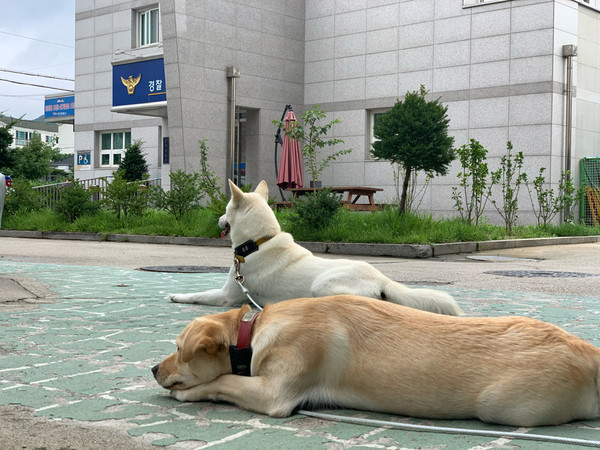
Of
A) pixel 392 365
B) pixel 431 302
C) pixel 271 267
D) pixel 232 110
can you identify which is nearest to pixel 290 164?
pixel 232 110

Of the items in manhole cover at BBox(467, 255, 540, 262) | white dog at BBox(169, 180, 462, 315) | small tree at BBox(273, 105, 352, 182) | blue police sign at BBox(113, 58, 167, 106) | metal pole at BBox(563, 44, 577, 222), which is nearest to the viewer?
white dog at BBox(169, 180, 462, 315)

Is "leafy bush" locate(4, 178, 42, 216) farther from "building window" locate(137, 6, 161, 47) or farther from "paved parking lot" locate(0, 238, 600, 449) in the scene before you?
"paved parking lot" locate(0, 238, 600, 449)

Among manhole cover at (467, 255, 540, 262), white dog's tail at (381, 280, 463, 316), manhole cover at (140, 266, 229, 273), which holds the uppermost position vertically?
white dog's tail at (381, 280, 463, 316)

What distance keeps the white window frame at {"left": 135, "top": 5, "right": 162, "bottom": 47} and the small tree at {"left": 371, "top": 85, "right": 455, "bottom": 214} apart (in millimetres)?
20003

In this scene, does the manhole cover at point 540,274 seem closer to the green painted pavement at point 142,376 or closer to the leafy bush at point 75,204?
the green painted pavement at point 142,376

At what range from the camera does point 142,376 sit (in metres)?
3.33

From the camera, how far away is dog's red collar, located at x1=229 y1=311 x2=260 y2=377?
2787 mm

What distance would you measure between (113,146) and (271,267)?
32562mm

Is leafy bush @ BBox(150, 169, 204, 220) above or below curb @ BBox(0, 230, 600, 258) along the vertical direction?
above

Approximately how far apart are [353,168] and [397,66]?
397 cm

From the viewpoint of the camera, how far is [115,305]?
5762 mm

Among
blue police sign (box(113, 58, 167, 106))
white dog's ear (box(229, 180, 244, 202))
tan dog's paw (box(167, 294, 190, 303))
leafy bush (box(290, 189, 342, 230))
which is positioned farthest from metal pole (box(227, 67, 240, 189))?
white dog's ear (box(229, 180, 244, 202))

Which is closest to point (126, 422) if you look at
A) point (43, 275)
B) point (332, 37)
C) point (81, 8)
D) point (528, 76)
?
point (43, 275)

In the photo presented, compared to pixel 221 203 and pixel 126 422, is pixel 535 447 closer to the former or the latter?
pixel 126 422
